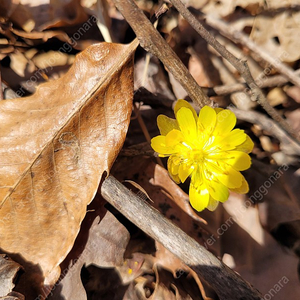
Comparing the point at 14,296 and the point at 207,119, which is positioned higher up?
the point at 207,119

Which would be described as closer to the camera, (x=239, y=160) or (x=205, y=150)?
(x=239, y=160)

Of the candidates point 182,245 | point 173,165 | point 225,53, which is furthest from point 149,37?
point 182,245

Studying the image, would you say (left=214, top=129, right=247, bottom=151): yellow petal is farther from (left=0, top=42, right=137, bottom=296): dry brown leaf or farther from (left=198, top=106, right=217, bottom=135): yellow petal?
(left=0, top=42, right=137, bottom=296): dry brown leaf

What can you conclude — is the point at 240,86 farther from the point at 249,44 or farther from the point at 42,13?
the point at 42,13

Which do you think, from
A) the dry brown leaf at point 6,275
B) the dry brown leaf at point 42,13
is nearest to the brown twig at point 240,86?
the dry brown leaf at point 42,13

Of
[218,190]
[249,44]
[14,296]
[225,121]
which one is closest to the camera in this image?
[14,296]

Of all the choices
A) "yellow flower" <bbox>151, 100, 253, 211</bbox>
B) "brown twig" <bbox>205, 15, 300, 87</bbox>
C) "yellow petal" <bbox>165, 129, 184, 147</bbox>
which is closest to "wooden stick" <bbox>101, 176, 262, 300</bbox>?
"yellow flower" <bbox>151, 100, 253, 211</bbox>
